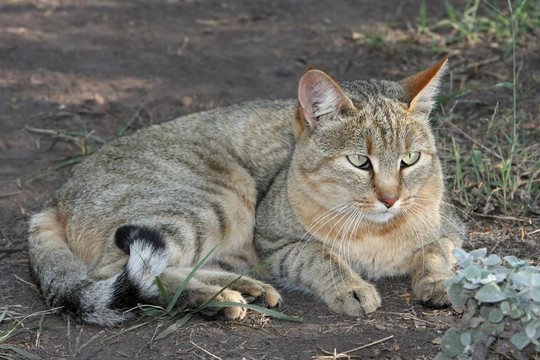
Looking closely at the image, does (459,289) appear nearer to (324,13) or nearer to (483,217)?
(483,217)

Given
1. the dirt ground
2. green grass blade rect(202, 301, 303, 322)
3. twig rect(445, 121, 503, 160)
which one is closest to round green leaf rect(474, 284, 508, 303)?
the dirt ground

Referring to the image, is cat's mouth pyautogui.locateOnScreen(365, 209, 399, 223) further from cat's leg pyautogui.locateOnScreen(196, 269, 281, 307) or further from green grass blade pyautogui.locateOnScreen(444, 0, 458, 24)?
green grass blade pyautogui.locateOnScreen(444, 0, 458, 24)

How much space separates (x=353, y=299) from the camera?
192 inches

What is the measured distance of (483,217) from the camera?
5.98 meters

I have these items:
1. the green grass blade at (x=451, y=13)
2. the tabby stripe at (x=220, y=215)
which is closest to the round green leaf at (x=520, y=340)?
the tabby stripe at (x=220, y=215)

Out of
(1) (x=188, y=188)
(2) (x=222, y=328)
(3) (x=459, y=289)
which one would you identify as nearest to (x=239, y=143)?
(1) (x=188, y=188)

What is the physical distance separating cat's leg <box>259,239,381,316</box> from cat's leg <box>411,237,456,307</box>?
0.88ft

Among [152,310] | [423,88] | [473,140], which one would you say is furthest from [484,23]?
[152,310]

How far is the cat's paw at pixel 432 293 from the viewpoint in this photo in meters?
4.86

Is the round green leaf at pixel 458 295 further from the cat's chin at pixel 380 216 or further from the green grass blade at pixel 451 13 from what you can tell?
the green grass blade at pixel 451 13

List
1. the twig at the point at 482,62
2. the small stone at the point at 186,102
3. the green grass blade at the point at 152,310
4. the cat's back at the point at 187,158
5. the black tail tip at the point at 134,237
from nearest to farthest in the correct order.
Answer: the black tail tip at the point at 134,237
the green grass blade at the point at 152,310
the cat's back at the point at 187,158
the small stone at the point at 186,102
the twig at the point at 482,62

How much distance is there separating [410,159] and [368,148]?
0.28 meters

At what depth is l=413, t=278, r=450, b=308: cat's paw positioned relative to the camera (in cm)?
486

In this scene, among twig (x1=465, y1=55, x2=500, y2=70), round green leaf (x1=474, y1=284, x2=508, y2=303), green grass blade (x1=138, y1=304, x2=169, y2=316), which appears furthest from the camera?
twig (x1=465, y1=55, x2=500, y2=70)
